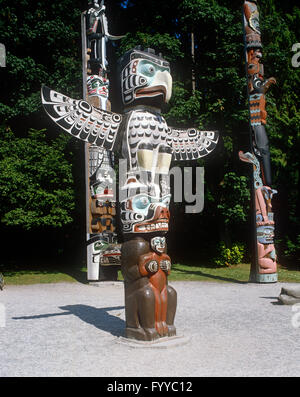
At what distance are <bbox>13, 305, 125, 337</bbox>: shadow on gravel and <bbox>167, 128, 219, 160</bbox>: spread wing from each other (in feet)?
9.23

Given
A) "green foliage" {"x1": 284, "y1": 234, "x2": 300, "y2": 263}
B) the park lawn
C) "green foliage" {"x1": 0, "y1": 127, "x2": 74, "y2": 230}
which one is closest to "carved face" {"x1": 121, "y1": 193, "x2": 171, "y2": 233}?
the park lawn

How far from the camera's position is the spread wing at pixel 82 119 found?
5.38m

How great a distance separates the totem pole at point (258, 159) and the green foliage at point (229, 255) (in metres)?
5.23

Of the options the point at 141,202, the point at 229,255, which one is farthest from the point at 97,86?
the point at 229,255

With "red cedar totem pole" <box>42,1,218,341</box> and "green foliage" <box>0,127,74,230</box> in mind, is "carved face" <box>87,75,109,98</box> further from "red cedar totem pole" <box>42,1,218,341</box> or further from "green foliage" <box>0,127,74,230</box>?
"red cedar totem pole" <box>42,1,218,341</box>

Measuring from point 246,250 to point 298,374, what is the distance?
14.0m

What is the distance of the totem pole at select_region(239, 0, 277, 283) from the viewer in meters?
11.4

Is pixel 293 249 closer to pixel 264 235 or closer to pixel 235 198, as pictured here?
pixel 235 198

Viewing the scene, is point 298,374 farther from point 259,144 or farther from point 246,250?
point 246,250

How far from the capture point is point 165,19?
18297 millimetres

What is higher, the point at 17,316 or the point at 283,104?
the point at 283,104

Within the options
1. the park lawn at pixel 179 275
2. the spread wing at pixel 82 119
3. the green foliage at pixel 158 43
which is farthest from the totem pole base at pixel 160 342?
the green foliage at pixel 158 43

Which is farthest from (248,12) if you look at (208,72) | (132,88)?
(132,88)

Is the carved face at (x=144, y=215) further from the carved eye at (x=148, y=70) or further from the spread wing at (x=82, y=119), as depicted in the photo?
the carved eye at (x=148, y=70)
